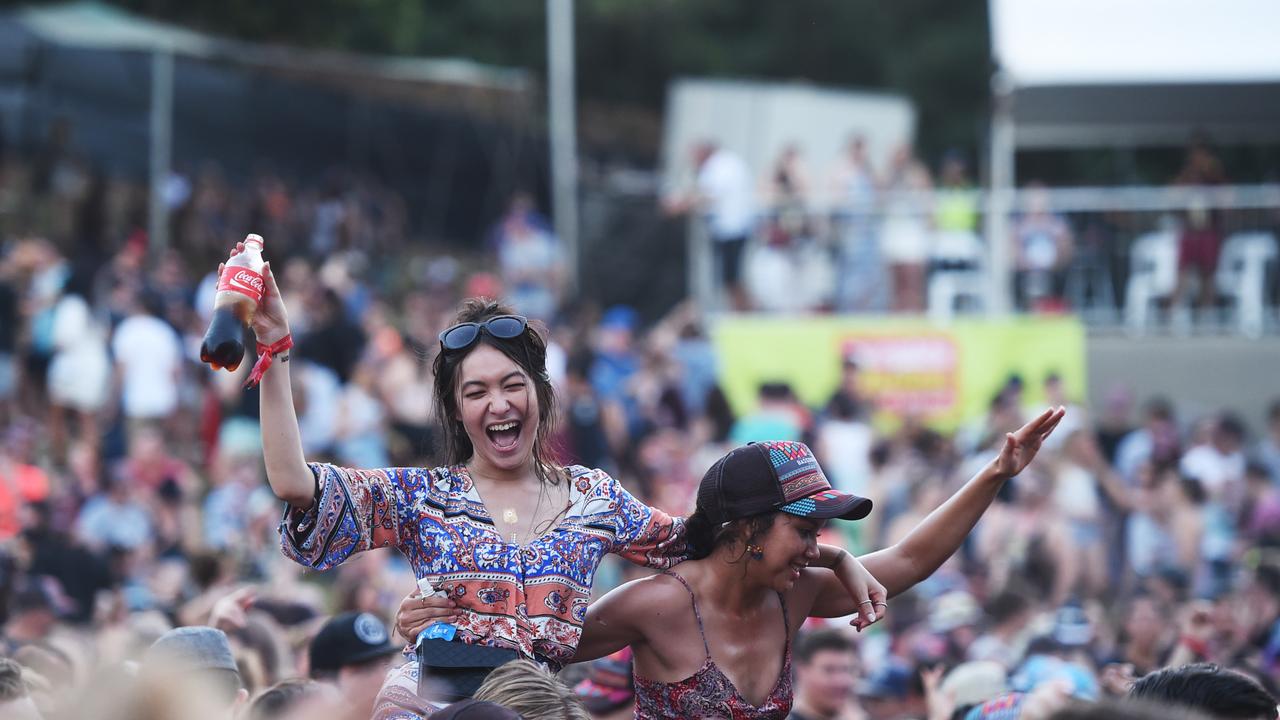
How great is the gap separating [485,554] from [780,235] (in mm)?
12536

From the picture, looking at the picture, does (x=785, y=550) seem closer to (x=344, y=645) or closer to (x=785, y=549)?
(x=785, y=549)

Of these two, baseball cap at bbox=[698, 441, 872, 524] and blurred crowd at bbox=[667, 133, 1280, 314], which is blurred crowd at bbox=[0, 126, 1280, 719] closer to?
blurred crowd at bbox=[667, 133, 1280, 314]

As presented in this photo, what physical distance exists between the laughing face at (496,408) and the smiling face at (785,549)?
666mm

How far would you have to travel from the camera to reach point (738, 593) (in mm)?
4473

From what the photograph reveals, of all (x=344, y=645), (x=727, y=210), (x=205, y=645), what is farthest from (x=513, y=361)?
(x=727, y=210)

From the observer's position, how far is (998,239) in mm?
16328

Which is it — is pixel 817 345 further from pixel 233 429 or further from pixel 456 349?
pixel 456 349

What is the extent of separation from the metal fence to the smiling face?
39.0 ft

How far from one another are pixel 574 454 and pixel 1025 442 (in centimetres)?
338

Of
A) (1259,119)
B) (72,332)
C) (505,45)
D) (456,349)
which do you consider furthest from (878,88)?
(456,349)

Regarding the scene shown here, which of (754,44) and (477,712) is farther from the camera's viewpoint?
(754,44)

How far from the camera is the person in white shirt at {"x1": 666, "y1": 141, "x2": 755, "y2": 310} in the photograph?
16.6 meters

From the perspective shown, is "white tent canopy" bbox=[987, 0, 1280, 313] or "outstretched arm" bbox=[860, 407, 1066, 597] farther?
"white tent canopy" bbox=[987, 0, 1280, 313]

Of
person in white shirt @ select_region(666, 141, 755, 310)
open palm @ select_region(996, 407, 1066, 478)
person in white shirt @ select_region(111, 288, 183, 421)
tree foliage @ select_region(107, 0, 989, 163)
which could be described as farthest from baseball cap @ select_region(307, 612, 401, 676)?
tree foliage @ select_region(107, 0, 989, 163)
